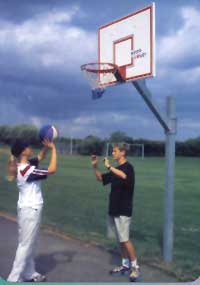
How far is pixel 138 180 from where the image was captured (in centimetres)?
2312

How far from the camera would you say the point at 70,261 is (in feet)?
19.8

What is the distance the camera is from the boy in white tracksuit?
4879 mm

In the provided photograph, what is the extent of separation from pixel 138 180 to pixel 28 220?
18.4 metres

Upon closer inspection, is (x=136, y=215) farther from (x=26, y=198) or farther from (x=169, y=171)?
(x=26, y=198)

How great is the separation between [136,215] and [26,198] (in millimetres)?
6412

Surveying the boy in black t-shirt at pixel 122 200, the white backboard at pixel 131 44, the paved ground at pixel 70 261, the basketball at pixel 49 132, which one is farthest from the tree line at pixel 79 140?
the paved ground at pixel 70 261

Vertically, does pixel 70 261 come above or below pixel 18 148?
below

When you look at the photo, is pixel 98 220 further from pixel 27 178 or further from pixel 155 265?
pixel 27 178

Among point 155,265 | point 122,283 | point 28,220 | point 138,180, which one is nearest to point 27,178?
point 28,220

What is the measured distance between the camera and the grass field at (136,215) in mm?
6559

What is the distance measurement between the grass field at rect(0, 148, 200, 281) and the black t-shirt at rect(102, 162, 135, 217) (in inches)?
36.4

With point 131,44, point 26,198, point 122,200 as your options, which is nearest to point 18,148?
point 26,198

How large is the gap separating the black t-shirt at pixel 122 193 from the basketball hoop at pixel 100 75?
2.94 ft

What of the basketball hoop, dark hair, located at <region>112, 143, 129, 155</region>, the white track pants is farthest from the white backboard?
the white track pants
